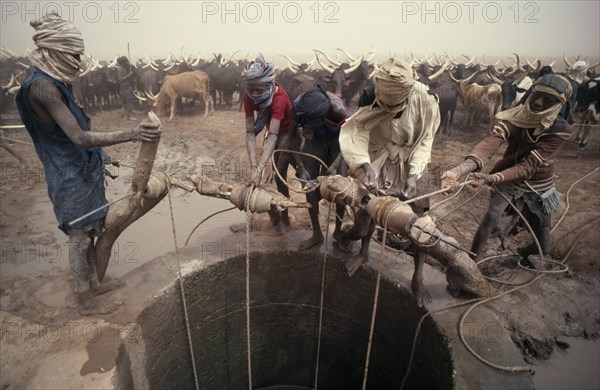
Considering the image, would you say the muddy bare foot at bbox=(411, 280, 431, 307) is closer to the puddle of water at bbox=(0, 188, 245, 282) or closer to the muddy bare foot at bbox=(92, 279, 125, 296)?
the puddle of water at bbox=(0, 188, 245, 282)

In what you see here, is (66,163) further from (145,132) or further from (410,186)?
(410,186)

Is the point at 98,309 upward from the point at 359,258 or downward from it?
downward

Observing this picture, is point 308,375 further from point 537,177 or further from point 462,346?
point 537,177

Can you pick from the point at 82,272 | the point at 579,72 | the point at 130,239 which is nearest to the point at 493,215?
the point at 82,272

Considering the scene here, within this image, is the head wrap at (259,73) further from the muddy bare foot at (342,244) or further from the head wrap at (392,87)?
the muddy bare foot at (342,244)

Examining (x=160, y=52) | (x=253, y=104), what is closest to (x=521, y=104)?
(x=253, y=104)

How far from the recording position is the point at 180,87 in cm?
1117

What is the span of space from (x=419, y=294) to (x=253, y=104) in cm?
220


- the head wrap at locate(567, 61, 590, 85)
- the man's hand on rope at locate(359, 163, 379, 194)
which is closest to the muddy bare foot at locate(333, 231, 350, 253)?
the man's hand on rope at locate(359, 163, 379, 194)

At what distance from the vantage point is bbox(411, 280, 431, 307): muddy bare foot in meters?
2.57

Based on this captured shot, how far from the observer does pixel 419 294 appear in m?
2.61

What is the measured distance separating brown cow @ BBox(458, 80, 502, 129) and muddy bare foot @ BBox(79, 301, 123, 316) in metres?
9.66

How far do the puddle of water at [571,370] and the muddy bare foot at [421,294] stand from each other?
1103mm

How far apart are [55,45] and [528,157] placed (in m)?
3.48
